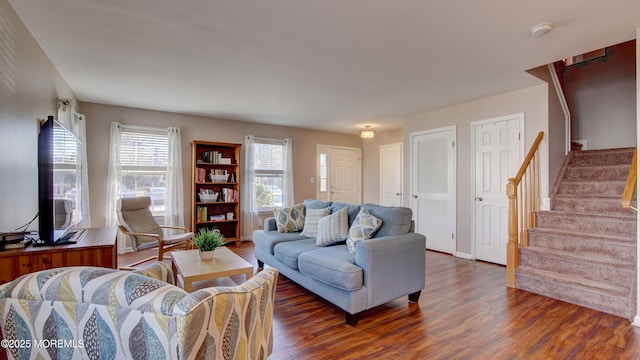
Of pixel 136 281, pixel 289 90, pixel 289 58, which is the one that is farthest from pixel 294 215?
pixel 136 281

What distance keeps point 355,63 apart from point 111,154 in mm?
3914

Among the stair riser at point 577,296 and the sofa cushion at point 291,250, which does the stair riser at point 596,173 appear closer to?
A: the stair riser at point 577,296

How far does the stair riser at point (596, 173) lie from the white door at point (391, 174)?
3091 millimetres

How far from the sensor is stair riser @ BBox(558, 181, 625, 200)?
3.54m

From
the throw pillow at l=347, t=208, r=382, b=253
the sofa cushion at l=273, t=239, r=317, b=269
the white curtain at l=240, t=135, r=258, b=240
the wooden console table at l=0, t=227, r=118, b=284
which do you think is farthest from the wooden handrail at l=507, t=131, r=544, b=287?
the white curtain at l=240, t=135, r=258, b=240

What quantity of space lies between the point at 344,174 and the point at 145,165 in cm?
413

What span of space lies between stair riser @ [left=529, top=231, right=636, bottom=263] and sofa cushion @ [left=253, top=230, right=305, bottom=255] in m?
2.69

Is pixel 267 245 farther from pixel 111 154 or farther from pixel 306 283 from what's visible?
pixel 111 154

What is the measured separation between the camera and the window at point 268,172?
600cm

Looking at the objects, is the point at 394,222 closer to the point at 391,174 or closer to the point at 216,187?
the point at 216,187

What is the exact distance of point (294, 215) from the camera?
386 centimetres

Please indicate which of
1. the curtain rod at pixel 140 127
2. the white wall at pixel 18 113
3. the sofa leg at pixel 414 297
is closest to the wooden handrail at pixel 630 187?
the sofa leg at pixel 414 297

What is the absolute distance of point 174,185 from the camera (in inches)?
196

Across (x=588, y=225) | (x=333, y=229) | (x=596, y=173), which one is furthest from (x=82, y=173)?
(x=596, y=173)
